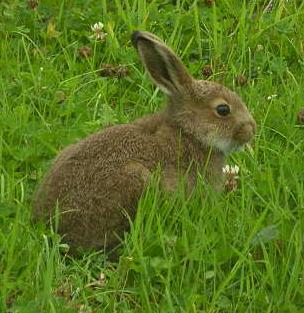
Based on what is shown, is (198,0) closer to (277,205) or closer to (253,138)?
(253,138)

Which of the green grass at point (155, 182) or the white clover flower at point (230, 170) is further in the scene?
the white clover flower at point (230, 170)

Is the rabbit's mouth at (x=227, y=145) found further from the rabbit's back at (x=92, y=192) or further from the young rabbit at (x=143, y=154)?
the rabbit's back at (x=92, y=192)

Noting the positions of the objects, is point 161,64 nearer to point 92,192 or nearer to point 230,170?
point 230,170

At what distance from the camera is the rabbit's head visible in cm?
664

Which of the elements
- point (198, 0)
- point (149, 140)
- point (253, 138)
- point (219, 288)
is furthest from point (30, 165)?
point (198, 0)

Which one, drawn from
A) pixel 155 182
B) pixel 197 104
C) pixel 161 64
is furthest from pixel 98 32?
pixel 155 182

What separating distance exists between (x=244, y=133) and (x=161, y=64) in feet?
2.12

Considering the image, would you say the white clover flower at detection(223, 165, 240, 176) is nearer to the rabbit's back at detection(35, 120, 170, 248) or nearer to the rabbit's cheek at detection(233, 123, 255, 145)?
the rabbit's cheek at detection(233, 123, 255, 145)

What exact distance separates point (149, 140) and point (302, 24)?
2.74m

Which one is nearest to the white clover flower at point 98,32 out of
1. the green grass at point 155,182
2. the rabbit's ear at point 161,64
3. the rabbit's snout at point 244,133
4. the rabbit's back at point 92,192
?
→ the green grass at point 155,182

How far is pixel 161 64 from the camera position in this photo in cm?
671

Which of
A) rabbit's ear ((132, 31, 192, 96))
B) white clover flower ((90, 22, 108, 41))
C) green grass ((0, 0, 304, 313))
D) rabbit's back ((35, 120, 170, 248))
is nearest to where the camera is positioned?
green grass ((0, 0, 304, 313))

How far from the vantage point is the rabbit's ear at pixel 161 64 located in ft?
21.7

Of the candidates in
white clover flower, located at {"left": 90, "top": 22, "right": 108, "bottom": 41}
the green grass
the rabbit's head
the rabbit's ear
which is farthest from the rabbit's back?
white clover flower, located at {"left": 90, "top": 22, "right": 108, "bottom": 41}
